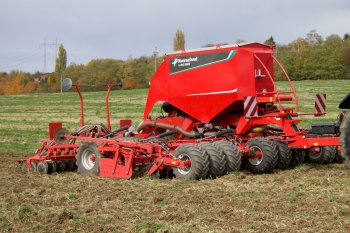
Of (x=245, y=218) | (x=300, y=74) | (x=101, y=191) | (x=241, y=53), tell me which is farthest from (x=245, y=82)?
(x=300, y=74)

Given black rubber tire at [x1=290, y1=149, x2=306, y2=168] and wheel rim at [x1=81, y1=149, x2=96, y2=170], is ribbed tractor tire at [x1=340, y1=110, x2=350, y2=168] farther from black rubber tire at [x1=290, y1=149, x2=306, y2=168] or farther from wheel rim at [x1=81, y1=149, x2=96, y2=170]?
wheel rim at [x1=81, y1=149, x2=96, y2=170]

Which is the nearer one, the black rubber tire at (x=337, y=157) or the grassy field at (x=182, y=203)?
the grassy field at (x=182, y=203)

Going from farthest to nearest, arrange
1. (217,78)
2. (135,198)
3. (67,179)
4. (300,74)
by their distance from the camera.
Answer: (300,74) → (217,78) → (67,179) → (135,198)

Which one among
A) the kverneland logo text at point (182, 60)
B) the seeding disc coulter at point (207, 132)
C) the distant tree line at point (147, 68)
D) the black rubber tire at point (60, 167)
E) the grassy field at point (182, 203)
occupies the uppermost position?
the distant tree line at point (147, 68)

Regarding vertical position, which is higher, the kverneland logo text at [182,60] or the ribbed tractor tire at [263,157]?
the kverneland logo text at [182,60]

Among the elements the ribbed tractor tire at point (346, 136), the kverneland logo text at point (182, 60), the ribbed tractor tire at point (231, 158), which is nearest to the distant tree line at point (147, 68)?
the kverneland logo text at point (182, 60)

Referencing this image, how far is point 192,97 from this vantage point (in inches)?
436

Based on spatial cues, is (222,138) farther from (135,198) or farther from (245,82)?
(135,198)

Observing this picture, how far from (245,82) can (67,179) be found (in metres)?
3.77

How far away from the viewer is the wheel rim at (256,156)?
9.88 m

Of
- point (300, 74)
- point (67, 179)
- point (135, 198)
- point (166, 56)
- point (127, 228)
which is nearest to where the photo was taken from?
point (127, 228)

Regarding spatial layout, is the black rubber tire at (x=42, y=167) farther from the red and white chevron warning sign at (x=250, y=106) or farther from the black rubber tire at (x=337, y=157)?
the black rubber tire at (x=337, y=157)

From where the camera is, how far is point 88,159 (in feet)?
35.8

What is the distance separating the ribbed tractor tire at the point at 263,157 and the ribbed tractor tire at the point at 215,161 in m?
0.77
